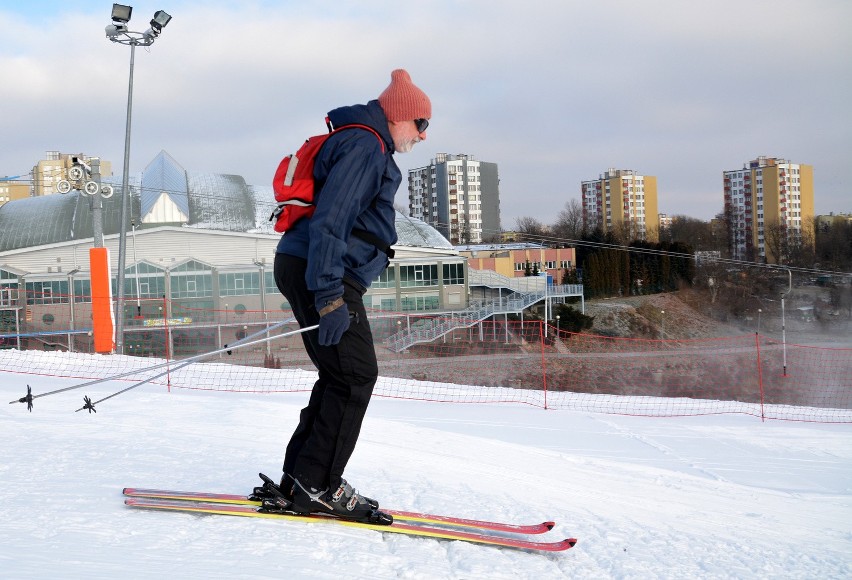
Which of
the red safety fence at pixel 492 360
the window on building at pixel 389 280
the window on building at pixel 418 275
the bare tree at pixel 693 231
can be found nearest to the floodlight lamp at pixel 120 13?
the red safety fence at pixel 492 360

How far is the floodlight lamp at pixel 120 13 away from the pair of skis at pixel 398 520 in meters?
16.6

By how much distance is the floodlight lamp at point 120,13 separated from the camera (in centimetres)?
1644

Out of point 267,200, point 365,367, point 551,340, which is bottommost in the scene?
point 551,340

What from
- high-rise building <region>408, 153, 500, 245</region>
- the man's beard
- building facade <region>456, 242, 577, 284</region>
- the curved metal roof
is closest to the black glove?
the man's beard

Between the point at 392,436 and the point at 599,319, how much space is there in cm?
4365

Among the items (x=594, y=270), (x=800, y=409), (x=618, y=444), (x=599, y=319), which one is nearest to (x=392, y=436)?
(x=618, y=444)

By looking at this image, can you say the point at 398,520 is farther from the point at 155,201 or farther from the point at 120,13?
the point at 155,201

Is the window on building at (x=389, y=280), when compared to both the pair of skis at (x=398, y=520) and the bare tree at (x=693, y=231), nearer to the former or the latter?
the pair of skis at (x=398, y=520)

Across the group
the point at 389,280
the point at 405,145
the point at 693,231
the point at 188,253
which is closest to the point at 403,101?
the point at 405,145

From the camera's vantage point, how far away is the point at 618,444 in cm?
643

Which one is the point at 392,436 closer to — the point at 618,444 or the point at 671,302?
the point at 618,444

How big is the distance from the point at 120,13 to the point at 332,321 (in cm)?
1699

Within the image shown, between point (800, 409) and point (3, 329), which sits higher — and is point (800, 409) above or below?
below

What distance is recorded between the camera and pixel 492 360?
1148 inches
